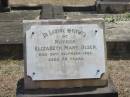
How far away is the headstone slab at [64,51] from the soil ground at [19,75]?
104cm

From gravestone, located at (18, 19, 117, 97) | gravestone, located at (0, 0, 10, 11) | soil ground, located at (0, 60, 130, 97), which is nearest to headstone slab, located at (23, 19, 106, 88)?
gravestone, located at (18, 19, 117, 97)

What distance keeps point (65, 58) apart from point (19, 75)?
189 centimetres

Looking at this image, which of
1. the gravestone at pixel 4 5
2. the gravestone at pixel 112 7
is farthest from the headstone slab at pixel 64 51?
the gravestone at pixel 4 5

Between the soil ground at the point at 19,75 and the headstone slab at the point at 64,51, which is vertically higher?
the headstone slab at the point at 64,51

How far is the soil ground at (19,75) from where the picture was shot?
16.8 ft

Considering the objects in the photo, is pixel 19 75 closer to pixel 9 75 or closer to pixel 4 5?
pixel 9 75

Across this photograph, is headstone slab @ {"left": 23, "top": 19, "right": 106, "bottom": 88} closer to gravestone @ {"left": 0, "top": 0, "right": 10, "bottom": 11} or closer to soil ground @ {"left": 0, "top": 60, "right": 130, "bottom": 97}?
soil ground @ {"left": 0, "top": 60, "right": 130, "bottom": 97}

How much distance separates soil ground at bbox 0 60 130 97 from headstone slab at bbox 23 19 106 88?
1043 mm

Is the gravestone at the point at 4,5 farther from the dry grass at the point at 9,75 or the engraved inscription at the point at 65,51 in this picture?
the engraved inscription at the point at 65,51

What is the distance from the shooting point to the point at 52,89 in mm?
3992

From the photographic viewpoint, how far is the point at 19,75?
577 cm

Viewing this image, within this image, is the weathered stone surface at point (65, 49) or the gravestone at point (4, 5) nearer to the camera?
the weathered stone surface at point (65, 49)

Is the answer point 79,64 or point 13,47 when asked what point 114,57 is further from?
point 79,64

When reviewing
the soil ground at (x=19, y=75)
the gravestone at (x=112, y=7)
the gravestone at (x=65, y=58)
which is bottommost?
the soil ground at (x=19, y=75)
